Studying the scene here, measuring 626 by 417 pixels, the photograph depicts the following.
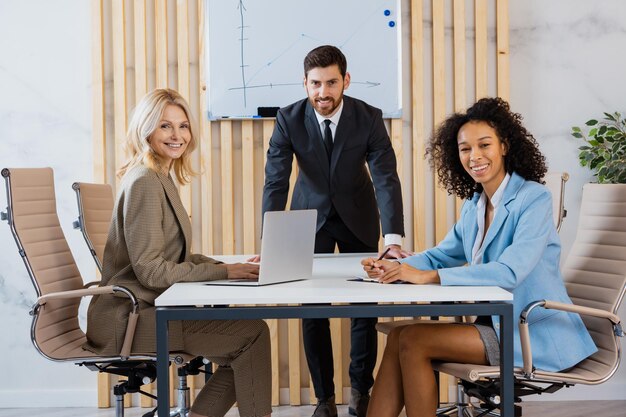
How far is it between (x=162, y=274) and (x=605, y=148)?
8.59 feet

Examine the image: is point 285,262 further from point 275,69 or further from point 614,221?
point 275,69

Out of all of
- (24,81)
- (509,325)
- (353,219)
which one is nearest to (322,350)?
(353,219)

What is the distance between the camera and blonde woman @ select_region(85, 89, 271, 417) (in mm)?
2736

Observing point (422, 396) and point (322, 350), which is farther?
point (322, 350)

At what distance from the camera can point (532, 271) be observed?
267cm

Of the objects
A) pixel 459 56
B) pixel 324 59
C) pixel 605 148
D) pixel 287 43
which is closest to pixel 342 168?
pixel 324 59

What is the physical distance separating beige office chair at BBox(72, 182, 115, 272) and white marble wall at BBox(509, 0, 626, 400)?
2299 millimetres

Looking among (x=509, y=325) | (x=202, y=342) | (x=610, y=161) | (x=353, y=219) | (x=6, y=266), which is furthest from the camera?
(x=6, y=266)

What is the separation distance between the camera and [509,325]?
227 cm

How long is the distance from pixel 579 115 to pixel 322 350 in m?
1.95

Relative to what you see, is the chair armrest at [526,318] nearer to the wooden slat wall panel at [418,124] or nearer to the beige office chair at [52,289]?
the beige office chair at [52,289]

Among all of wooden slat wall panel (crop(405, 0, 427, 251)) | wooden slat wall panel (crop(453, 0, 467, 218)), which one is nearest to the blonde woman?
wooden slat wall panel (crop(405, 0, 427, 251))

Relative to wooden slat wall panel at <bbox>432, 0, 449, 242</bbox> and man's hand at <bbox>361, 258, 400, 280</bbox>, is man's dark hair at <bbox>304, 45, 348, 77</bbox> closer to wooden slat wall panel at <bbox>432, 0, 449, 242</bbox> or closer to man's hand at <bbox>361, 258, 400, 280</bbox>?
wooden slat wall panel at <bbox>432, 0, 449, 242</bbox>

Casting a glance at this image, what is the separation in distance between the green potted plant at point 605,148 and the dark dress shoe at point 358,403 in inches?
→ 64.1
